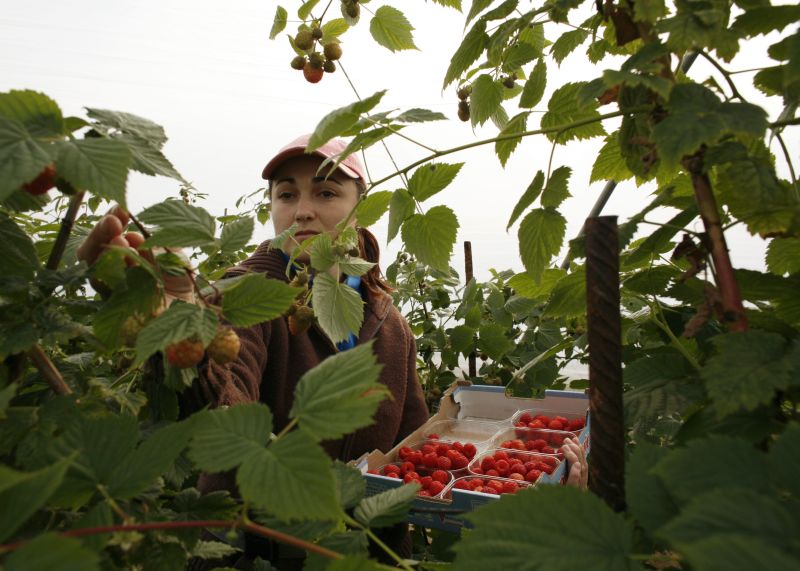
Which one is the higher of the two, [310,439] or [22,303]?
[22,303]

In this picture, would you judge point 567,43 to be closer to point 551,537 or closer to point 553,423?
point 551,537

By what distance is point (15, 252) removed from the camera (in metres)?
0.44

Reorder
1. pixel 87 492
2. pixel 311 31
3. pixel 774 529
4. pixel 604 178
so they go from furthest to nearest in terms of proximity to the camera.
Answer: pixel 311 31 → pixel 604 178 → pixel 87 492 → pixel 774 529

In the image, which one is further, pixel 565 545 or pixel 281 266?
pixel 281 266

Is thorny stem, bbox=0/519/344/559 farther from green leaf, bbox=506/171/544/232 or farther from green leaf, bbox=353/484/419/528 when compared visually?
green leaf, bbox=506/171/544/232

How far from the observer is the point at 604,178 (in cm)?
66

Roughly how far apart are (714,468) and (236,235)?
1.43 ft

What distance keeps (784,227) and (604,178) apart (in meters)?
0.26

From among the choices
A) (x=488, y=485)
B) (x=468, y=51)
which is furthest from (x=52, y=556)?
(x=488, y=485)

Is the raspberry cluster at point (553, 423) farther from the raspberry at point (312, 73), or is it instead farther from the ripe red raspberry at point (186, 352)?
the ripe red raspberry at point (186, 352)

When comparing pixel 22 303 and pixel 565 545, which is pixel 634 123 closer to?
pixel 565 545

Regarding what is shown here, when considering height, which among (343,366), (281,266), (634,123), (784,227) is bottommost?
(343,366)

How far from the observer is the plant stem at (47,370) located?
43 cm

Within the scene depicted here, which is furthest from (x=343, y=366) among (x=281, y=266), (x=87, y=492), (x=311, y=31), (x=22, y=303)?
(x=281, y=266)
